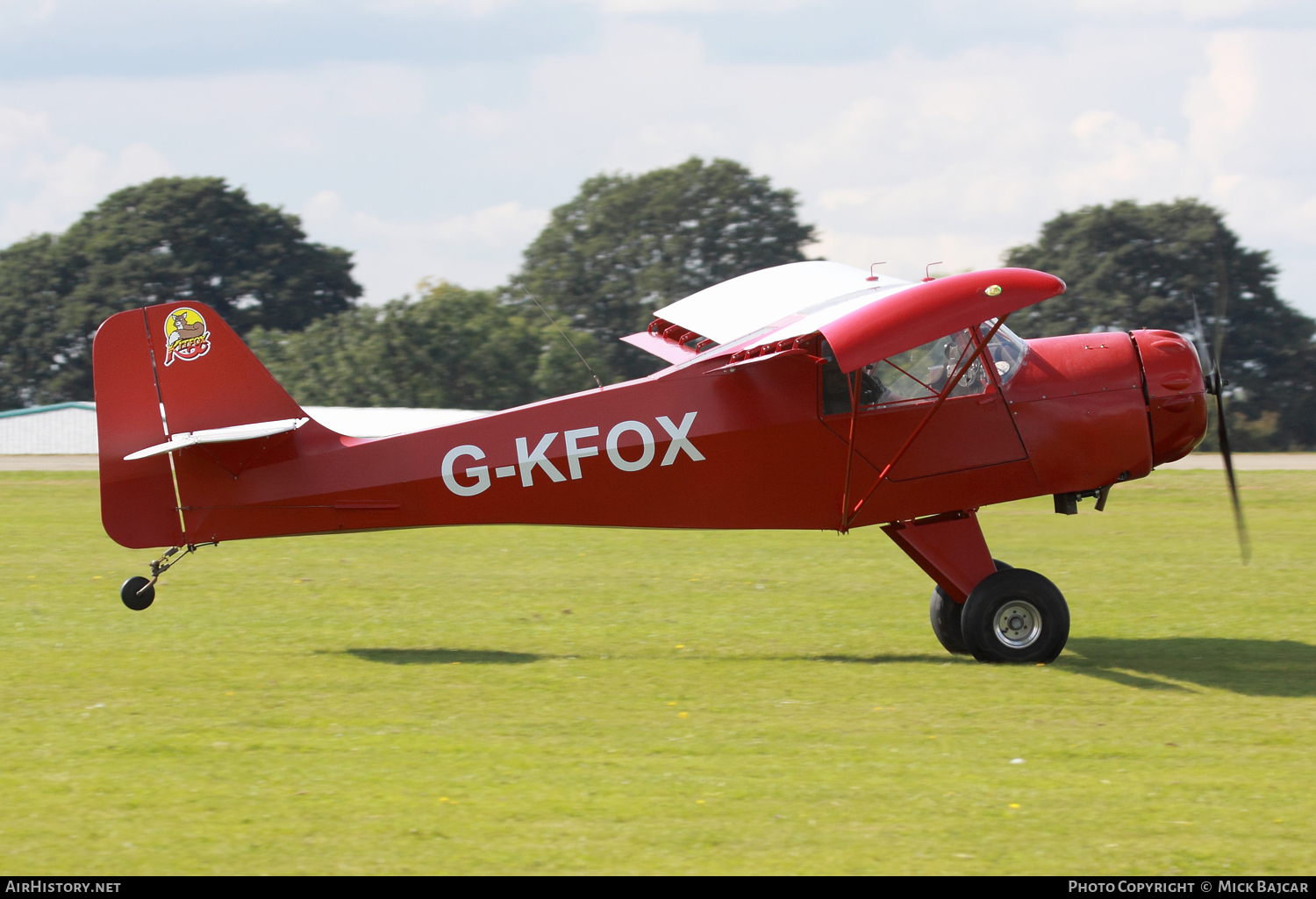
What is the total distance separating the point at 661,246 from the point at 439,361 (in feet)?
62.4

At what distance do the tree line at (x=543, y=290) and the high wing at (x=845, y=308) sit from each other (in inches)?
1469

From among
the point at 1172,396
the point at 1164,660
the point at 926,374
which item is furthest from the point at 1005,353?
the point at 1164,660

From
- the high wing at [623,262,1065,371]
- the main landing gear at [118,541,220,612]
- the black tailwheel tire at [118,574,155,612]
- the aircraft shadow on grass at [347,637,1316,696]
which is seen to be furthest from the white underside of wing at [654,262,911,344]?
the black tailwheel tire at [118,574,155,612]

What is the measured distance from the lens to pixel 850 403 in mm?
9922

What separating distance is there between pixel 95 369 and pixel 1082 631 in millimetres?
8438

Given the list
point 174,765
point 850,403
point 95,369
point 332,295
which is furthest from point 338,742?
point 332,295

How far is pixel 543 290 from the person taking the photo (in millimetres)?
64875

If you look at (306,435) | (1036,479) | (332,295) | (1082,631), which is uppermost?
(332,295)

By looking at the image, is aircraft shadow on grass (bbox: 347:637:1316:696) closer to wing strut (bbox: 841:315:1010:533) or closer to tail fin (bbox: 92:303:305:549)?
wing strut (bbox: 841:315:1010:533)

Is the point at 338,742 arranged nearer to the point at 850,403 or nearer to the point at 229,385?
the point at 229,385

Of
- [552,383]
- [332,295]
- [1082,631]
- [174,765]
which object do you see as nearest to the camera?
[174,765]

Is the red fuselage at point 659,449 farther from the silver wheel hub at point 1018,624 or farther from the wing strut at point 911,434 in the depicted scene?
the silver wheel hub at point 1018,624

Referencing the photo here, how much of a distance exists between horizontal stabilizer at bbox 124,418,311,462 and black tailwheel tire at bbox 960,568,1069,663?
5.40m

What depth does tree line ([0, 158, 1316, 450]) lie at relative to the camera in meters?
49.1
